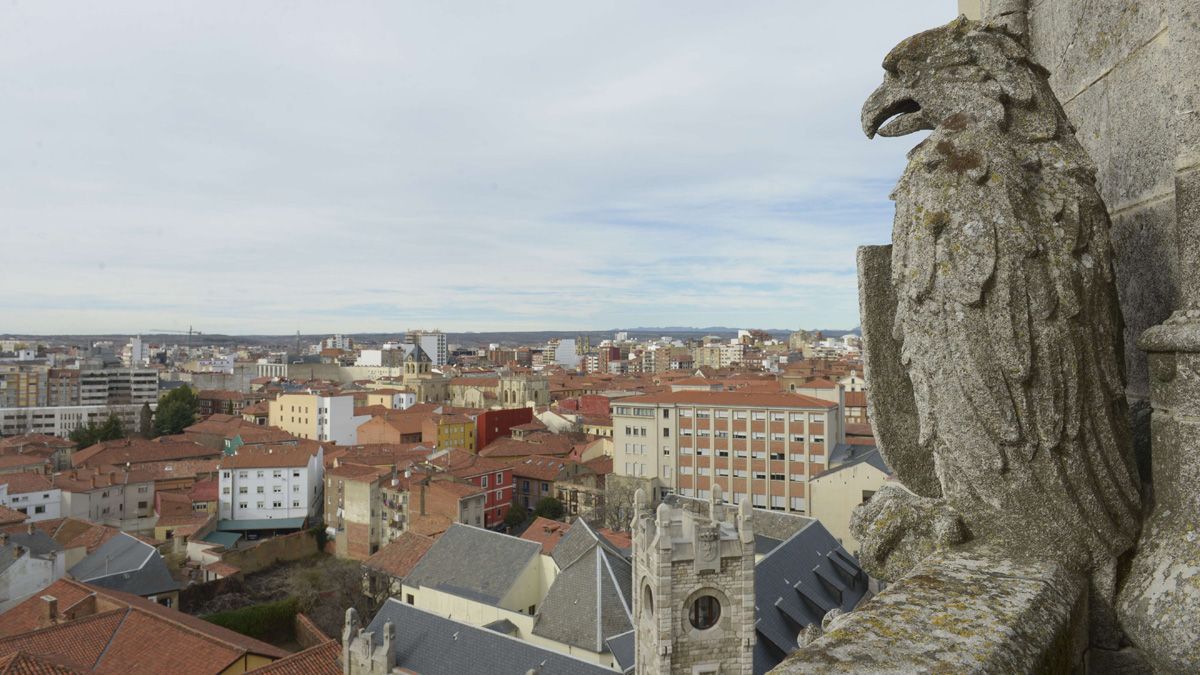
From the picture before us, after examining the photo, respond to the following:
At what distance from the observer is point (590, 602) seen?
65.9ft

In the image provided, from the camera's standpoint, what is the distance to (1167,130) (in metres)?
2.55

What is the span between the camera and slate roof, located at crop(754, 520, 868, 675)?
17.8m

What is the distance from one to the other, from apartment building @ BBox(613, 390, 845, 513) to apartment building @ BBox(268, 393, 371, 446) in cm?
3098

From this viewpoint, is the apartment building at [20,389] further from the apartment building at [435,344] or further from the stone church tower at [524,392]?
the apartment building at [435,344]

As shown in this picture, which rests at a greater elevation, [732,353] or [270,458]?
[732,353]

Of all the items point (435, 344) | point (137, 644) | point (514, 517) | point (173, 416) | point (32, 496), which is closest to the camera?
point (137, 644)

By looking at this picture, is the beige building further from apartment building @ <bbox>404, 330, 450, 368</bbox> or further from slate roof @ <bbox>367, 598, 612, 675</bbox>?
apartment building @ <bbox>404, 330, 450, 368</bbox>

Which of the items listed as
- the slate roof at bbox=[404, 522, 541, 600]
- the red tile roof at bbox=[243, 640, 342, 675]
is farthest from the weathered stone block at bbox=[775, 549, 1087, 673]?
the slate roof at bbox=[404, 522, 541, 600]

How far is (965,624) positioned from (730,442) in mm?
40899

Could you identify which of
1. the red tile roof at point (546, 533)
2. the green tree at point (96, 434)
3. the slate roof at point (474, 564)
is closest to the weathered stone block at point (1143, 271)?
the slate roof at point (474, 564)

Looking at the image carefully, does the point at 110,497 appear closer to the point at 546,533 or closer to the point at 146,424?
the point at 546,533

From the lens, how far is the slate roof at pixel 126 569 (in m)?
28.8

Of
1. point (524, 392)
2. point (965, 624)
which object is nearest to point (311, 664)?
point (965, 624)

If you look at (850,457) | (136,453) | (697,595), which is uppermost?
(697,595)
